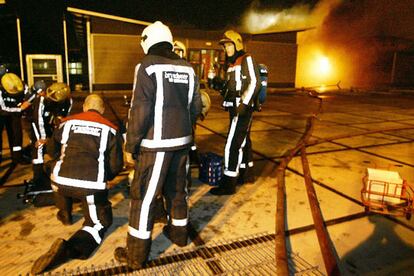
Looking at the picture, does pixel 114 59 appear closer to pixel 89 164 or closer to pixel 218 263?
pixel 89 164

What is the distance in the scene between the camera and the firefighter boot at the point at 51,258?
8.27 feet

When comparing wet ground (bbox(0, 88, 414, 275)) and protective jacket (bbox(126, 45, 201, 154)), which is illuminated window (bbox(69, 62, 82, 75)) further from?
protective jacket (bbox(126, 45, 201, 154))

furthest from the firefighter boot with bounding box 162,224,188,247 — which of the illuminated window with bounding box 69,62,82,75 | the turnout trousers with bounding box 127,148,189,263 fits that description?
the illuminated window with bounding box 69,62,82,75

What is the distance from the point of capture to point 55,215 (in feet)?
11.6

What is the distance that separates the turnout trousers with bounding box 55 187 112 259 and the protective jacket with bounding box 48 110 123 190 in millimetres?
86

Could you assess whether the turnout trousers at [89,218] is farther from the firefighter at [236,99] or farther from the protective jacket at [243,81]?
the protective jacket at [243,81]

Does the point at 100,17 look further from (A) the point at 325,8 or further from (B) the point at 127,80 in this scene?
(A) the point at 325,8

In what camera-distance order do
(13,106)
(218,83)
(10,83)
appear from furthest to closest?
1. (13,106)
2. (10,83)
3. (218,83)

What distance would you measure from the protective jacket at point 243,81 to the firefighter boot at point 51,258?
8.51 feet

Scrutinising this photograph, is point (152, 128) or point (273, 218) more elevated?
point (152, 128)

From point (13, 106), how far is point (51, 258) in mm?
3604

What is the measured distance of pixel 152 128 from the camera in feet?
8.71

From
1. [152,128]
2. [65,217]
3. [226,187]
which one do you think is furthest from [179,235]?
[226,187]

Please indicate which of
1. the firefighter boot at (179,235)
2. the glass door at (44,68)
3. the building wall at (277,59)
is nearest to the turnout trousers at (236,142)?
the firefighter boot at (179,235)
